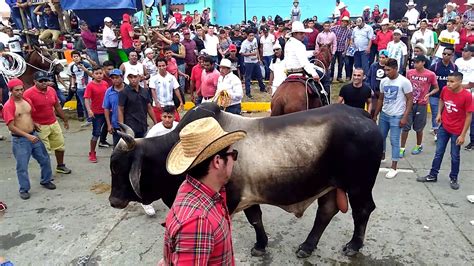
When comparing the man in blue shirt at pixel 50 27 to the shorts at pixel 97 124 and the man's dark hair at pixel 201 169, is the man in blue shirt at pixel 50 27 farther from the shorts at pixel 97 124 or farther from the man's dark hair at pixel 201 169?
the man's dark hair at pixel 201 169

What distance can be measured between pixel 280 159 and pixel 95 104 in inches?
196

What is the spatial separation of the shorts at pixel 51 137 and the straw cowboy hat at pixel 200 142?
544cm

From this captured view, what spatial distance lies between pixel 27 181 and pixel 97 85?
2288 mm

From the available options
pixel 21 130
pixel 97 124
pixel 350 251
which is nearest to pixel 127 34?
pixel 97 124

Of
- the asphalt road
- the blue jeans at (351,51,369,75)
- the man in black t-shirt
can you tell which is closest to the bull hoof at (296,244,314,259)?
the asphalt road

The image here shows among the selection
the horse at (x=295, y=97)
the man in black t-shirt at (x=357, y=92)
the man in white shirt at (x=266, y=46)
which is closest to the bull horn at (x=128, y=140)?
the horse at (x=295, y=97)

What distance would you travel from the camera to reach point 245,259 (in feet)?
15.6

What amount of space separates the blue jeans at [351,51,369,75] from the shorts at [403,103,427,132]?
5.88 m

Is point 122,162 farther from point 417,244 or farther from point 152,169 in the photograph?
point 417,244

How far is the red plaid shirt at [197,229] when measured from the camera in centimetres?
198

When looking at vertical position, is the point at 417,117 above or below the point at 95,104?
below

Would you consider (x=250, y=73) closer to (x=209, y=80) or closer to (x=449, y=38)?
(x=209, y=80)

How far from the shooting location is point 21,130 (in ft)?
21.0

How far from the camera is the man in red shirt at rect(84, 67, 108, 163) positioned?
26.4ft
